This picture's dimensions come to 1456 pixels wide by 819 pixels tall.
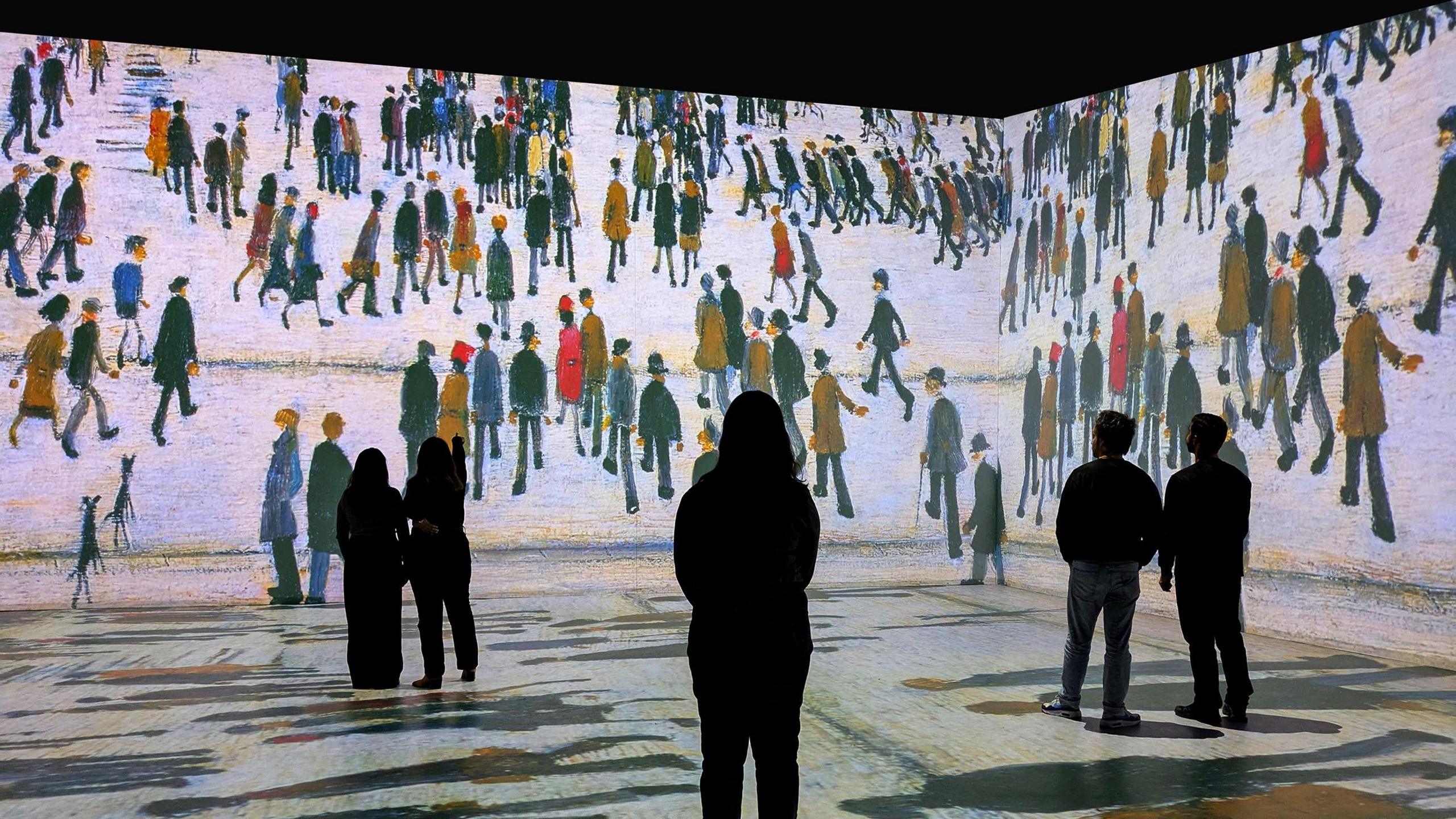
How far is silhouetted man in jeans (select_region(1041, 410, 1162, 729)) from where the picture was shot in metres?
6.10

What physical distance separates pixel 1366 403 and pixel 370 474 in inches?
290

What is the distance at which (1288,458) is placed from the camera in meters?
10.0

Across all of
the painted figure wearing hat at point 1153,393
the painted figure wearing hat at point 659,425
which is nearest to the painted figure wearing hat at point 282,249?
the painted figure wearing hat at point 659,425

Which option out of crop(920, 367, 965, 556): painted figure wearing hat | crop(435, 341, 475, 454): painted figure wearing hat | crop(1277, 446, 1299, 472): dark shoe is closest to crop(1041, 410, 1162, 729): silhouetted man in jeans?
crop(1277, 446, 1299, 472): dark shoe

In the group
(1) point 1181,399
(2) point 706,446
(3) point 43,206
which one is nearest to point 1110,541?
(1) point 1181,399

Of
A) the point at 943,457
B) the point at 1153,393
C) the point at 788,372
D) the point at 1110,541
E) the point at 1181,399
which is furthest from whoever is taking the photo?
the point at 943,457

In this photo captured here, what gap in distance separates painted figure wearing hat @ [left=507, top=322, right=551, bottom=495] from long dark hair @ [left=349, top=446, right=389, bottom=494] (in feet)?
17.0

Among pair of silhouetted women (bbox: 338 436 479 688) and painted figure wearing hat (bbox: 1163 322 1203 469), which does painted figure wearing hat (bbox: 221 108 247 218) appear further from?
painted figure wearing hat (bbox: 1163 322 1203 469)

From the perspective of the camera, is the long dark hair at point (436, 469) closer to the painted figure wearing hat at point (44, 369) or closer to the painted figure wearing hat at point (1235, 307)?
the painted figure wearing hat at point (44, 369)

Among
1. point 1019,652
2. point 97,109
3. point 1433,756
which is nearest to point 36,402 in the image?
point 97,109

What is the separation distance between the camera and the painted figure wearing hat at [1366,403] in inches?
358

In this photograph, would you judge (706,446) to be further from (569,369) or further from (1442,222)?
(1442,222)

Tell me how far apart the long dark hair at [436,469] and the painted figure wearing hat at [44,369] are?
6.17 meters

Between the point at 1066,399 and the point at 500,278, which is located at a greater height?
the point at 500,278
